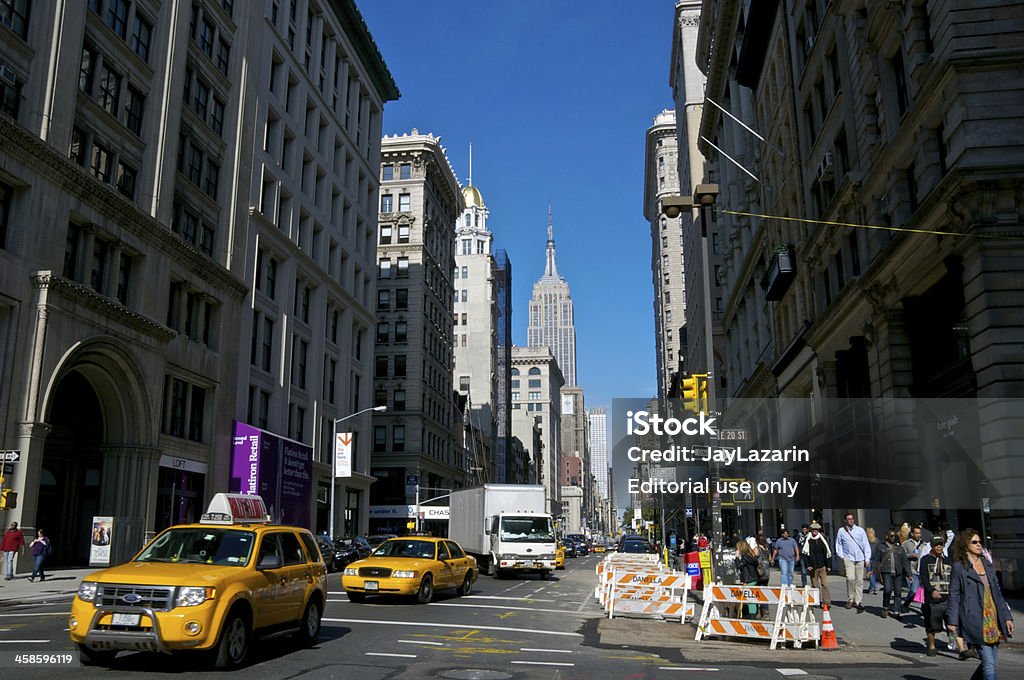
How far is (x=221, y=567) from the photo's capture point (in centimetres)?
1130

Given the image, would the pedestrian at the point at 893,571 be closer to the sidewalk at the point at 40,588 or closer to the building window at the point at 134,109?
the sidewalk at the point at 40,588

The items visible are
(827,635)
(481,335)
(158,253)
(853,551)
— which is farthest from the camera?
(481,335)

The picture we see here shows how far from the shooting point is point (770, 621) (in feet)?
49.2

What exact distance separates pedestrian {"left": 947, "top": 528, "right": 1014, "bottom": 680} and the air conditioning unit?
27.1 m

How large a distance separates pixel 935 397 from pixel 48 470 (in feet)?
111

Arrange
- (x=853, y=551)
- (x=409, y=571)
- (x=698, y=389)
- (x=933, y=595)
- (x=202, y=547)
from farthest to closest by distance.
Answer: (x=409, y=571)
(x=853, y=551)
(x=698, y=389)
(x=933, y=595)
(x=202, y=547)

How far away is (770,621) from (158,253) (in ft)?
102

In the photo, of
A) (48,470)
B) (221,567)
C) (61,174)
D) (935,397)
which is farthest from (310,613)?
(48,470)

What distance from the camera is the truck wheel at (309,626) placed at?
13094mm

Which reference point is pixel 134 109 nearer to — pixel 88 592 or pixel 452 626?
pixel 452 626

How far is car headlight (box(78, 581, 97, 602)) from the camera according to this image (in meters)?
10.4

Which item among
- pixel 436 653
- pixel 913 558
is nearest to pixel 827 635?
pixel 436 653

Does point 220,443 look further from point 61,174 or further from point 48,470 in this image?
point 61,174

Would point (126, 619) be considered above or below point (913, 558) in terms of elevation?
below
